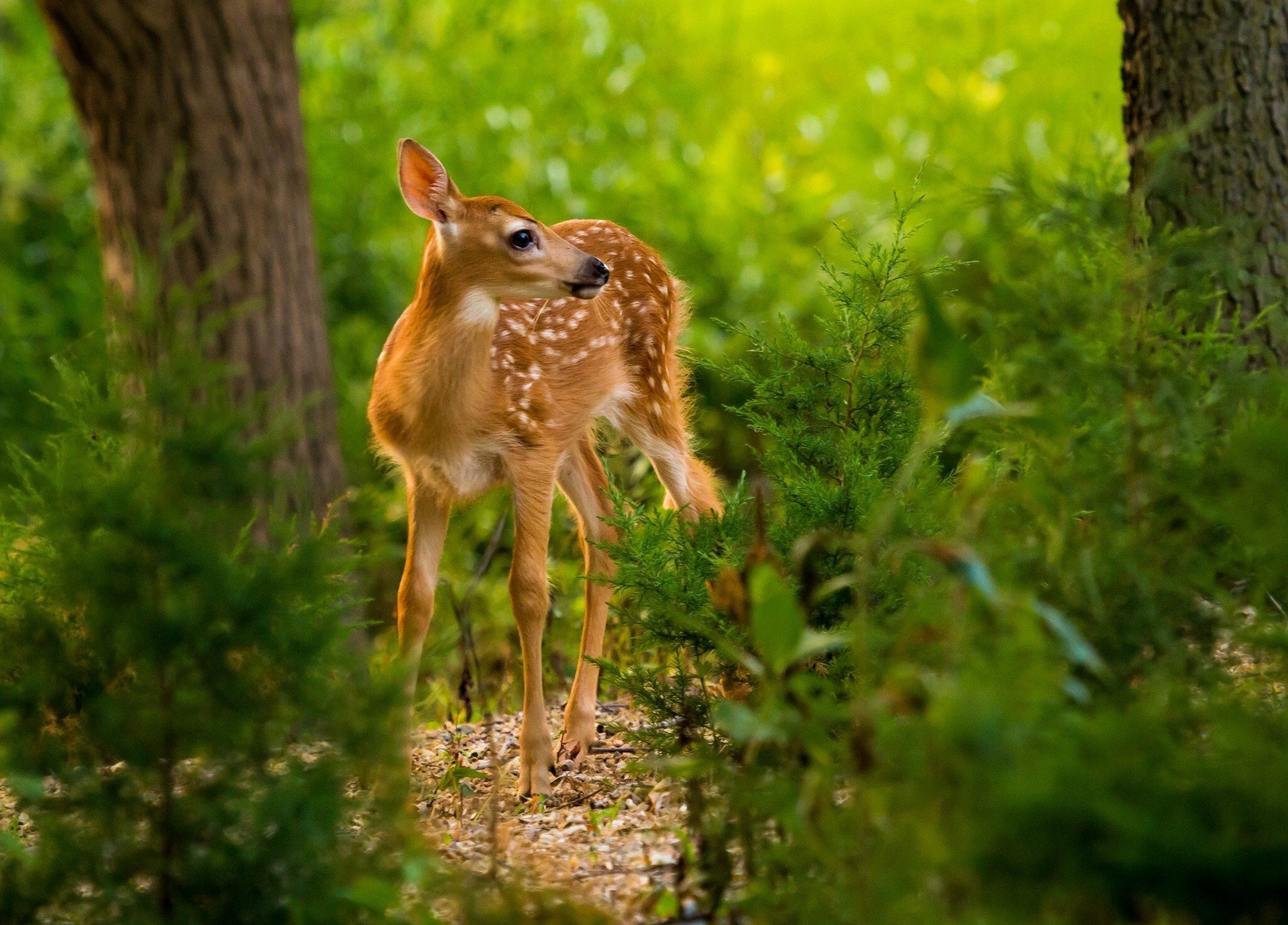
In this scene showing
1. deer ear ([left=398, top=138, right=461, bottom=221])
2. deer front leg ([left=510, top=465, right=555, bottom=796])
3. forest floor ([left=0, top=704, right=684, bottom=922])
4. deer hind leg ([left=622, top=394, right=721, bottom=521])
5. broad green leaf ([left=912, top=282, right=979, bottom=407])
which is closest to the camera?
broad green leaf ([left=912, top=282, right=979, bottom=407])

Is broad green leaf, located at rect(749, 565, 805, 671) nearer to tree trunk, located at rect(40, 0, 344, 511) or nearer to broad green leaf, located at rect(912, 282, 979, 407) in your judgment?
broad green leaf, located at rect(912, 282, 979, 407)

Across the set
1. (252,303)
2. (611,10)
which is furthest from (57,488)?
(611,10)

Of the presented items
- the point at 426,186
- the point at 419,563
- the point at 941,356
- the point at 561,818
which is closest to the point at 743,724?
the point at 941,356

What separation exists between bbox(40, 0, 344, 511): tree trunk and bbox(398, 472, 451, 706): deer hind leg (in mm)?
1359

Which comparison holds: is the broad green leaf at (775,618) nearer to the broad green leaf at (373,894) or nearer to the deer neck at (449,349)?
the broad green leaf at (373,894)

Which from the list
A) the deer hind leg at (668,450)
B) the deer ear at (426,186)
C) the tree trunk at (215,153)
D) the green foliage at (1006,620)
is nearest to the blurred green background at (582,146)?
the tree trunk at (215,153)

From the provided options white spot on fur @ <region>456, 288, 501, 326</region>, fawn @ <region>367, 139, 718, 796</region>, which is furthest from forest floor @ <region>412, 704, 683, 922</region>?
white spot on fur @ <region>456, 288, 501, 326</region>

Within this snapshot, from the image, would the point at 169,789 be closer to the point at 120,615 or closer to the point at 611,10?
the point at 120,615

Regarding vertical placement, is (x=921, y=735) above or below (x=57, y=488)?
Answer: below

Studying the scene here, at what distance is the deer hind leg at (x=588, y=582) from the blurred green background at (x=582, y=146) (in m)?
2.26

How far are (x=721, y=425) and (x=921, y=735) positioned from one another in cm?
579

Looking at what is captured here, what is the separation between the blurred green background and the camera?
8469 millimetres

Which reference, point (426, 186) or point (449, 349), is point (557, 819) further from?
point (426, 186)

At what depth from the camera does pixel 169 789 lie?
255 centimetres
